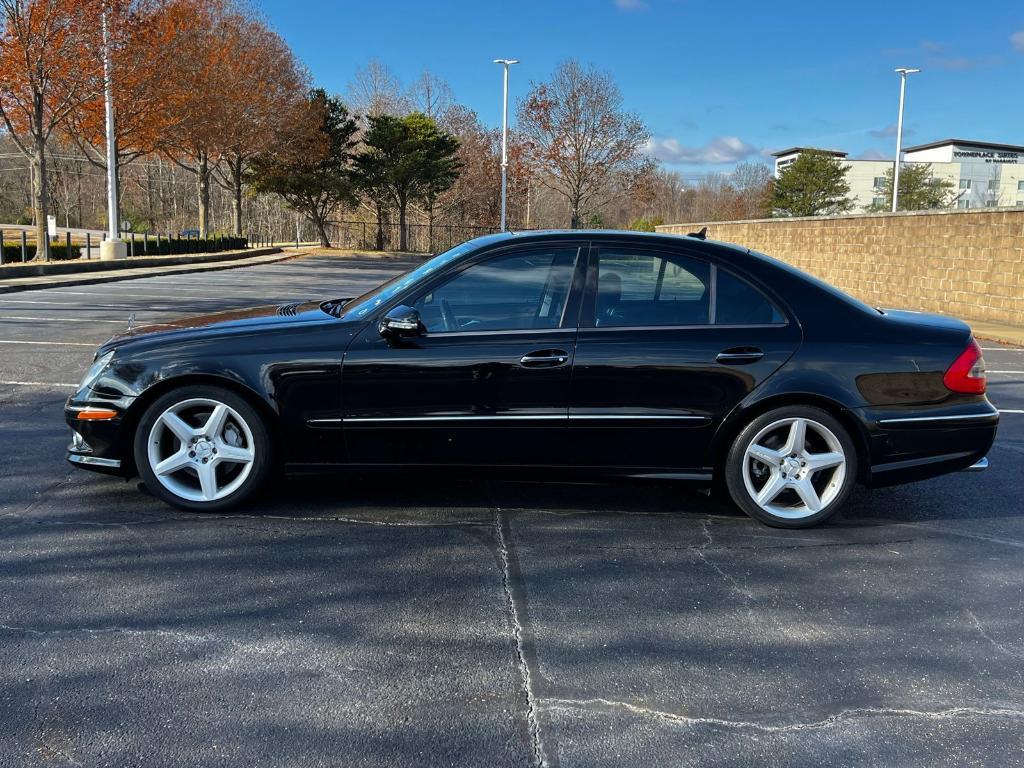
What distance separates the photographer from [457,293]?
15.2 ft

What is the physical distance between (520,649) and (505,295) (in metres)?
2.06

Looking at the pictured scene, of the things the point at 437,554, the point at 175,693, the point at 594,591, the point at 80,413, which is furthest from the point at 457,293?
the point at 175,693

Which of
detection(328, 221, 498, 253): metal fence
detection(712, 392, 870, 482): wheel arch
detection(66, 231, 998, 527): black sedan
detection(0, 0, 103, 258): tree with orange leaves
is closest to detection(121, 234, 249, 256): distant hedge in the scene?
detection(0, 0, 103, 258): tree with orange leaves

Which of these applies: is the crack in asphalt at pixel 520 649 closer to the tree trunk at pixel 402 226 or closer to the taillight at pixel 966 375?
the taillight at pixel 966 375

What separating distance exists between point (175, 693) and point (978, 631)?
10.1ft

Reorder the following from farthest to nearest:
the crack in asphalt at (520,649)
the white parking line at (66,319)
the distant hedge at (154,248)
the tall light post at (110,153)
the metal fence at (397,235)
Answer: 1. the metal fence at (397,235)
2. the distant hedge at (154,248)
3. the tall light post at (110,153)
4. the white parking line at (66,319)
5. the crack in asphalt at (520,649)

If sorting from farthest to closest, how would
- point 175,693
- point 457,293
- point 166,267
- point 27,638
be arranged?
point 166,267
point 457,293
point 27,638
point 175,693

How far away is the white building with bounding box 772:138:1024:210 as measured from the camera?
86.7 meters

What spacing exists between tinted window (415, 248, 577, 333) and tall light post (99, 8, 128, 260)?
78.7 feet

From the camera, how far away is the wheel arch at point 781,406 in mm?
4512

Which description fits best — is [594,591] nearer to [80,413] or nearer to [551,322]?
[551,322]

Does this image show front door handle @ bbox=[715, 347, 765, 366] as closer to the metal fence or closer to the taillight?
the taillight

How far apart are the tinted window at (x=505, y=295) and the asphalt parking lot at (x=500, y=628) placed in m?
0.87

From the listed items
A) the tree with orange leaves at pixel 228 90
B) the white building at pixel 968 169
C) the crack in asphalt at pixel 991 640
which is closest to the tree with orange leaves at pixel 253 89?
the tree with orange leaves at pixel 228 90
